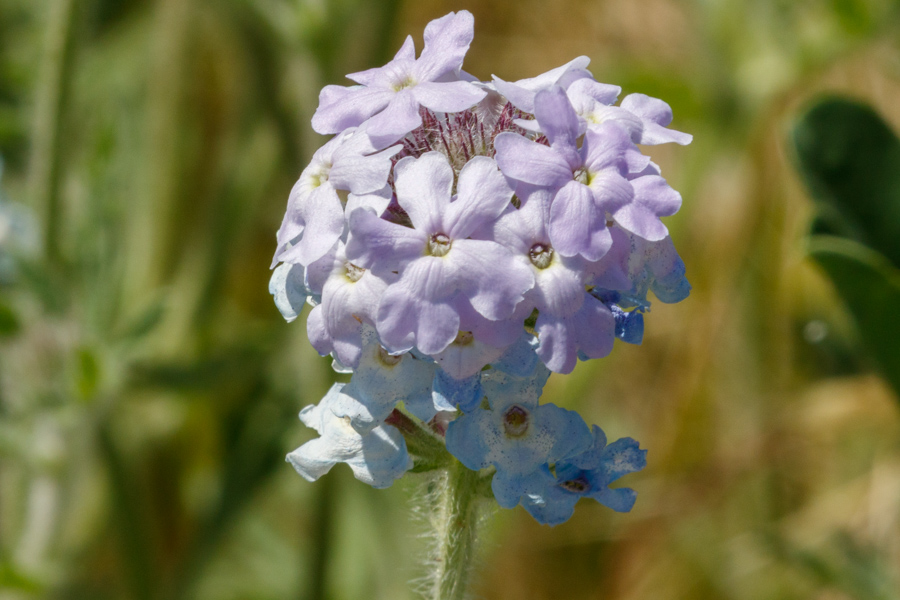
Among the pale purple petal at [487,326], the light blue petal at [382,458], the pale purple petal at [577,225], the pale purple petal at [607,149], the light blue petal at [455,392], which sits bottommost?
the light blue petal at [382,458]

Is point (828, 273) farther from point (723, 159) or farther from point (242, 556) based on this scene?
point (242, 556)

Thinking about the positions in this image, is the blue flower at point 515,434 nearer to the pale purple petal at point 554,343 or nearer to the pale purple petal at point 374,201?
the pale purple petal at point 554,343

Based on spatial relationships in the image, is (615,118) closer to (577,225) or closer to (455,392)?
(577,225)

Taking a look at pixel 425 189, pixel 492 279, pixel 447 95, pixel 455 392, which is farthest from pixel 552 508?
pixel 447 95

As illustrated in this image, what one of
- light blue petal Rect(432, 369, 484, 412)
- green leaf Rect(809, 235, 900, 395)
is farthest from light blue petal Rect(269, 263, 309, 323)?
green leaf Rect(809, 235, 900, 395)

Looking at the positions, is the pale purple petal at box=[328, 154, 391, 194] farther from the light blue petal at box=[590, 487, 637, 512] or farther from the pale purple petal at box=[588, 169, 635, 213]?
the light blue petal at box=[590, 487, 637, 512]

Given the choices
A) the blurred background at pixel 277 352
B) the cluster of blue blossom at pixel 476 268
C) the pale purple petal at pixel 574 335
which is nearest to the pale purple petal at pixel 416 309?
the cluster of blue blossom at pixel 476 268
